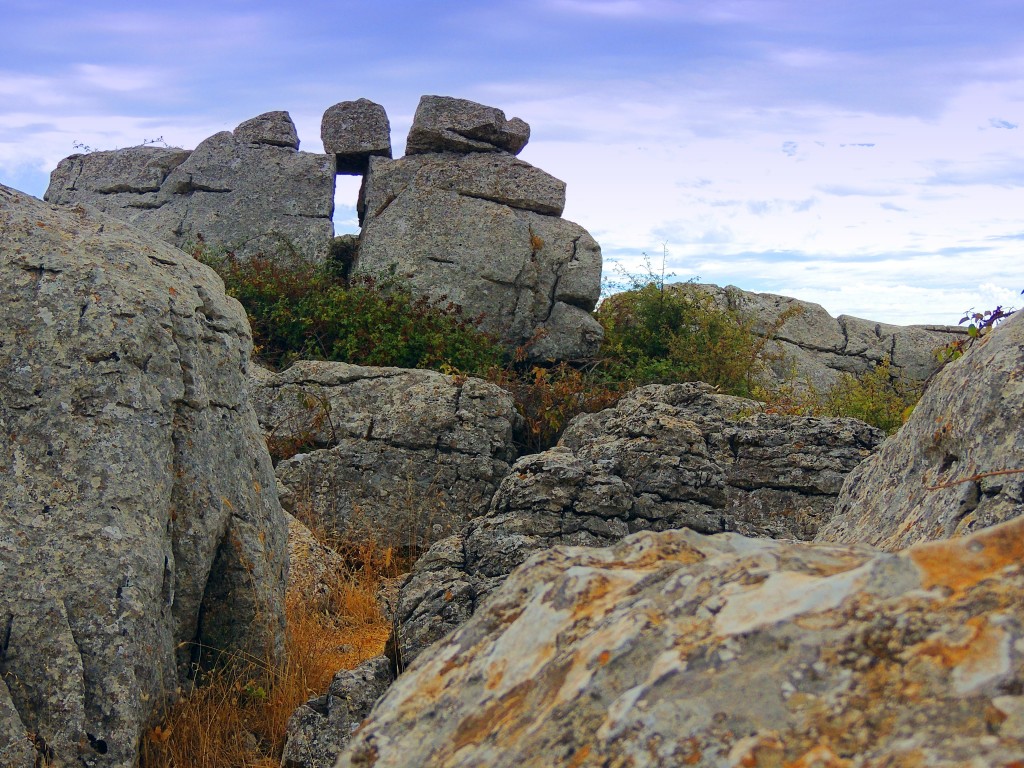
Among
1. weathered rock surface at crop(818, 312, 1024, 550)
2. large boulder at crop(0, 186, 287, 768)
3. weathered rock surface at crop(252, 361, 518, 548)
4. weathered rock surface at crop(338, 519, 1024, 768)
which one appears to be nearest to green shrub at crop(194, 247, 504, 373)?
weathered rock surface at crop(252, 361, 518, 548)

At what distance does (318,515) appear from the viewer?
399 inches

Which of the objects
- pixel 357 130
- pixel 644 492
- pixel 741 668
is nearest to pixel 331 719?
pixel 644 492

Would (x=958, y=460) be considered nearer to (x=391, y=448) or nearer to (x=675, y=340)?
(x=391, y=448)

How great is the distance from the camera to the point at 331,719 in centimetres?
504

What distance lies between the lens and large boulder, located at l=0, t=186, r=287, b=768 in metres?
4.57

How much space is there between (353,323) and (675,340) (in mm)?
4706

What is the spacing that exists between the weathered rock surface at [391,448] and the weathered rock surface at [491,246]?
411cm

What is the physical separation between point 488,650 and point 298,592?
5799 millimetres

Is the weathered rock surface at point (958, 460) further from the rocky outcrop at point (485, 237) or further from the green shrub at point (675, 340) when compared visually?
the rocky outcrop at point (485, 237)

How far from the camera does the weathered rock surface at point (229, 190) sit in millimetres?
16312

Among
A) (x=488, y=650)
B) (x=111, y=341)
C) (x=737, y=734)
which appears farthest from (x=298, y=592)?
(x=737, y=734)

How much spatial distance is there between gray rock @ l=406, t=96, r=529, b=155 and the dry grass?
11.1m

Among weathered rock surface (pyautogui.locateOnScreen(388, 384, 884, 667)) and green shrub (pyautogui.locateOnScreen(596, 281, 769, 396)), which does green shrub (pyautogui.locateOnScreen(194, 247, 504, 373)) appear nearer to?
green shrub (pyautogui.locateOnScreen(596, 281, 769, 396))

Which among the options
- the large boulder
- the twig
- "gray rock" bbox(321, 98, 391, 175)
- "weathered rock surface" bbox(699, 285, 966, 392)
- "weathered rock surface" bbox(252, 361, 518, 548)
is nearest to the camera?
the twig
